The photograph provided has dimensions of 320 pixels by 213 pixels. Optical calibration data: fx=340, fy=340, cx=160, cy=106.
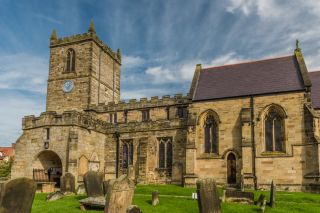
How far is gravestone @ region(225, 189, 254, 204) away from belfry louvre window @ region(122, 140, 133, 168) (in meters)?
14.7

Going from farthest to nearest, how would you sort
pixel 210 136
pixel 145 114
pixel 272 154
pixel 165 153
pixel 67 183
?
pixel 145 114 < pixel 165 153 < pixel 210 136 < pixel 272 154 < pixel 67 183

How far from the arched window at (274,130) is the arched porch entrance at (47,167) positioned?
714 inches

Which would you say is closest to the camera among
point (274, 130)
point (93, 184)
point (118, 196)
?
point (118, 196)

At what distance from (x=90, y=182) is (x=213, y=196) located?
723 cm

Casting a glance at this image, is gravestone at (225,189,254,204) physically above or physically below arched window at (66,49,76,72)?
below

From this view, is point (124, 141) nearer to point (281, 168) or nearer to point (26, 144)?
point (26, 144)

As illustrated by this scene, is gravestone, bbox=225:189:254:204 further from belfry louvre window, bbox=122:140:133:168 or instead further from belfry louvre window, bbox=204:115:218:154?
belfry louvre window, bbox=122:140:133:168

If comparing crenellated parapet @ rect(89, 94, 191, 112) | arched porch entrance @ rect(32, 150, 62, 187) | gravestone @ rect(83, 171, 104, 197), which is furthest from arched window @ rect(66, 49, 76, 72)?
gravestone @ rect(83, 171, 104, 197)

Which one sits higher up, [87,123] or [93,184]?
[87,123]

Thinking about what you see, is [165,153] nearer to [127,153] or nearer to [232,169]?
[127,153]

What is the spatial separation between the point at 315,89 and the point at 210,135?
975 centimetres

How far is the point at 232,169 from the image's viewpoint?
28.1 metres

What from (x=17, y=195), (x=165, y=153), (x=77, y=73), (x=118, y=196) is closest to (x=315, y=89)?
(x=165, y=153)

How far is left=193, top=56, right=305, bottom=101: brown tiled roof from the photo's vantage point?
28328mm
